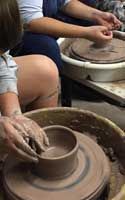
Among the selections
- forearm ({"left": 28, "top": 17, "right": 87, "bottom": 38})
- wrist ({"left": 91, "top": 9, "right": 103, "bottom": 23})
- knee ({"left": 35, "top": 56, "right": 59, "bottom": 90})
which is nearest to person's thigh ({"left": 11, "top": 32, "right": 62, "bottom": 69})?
forearm ({"left": 28, "top": 17, "right": 87, "bottom": 38})

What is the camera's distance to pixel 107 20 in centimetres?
205

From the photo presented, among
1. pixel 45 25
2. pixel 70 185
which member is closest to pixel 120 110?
pixel 45 25

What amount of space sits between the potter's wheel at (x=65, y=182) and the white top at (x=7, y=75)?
31 centimetres

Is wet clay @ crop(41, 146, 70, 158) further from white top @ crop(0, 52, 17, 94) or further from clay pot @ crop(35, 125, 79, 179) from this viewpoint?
white top @ crop(0, 52, 17, 94)

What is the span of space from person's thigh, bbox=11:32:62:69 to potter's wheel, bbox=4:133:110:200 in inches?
26.4

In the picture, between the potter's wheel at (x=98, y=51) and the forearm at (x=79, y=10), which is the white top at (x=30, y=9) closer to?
the potter's wheel at (x=98, y=51)

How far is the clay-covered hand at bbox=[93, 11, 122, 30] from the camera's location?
201 centimetres

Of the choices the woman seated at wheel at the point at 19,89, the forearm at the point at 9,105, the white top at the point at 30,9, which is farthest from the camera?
the white top at the point at 30,9

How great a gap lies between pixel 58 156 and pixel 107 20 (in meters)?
1.06

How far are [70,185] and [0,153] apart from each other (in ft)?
0.96

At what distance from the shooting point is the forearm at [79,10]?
2094 millimetres

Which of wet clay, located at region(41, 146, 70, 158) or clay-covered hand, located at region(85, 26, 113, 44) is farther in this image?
clay-covered hand, located at region(85, 26, 113, 44)

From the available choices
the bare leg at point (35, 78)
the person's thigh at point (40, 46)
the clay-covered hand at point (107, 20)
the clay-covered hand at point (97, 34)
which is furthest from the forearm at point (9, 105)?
the clay-covered hand at point (107, 20)

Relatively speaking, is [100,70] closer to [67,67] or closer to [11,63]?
[67,67]
